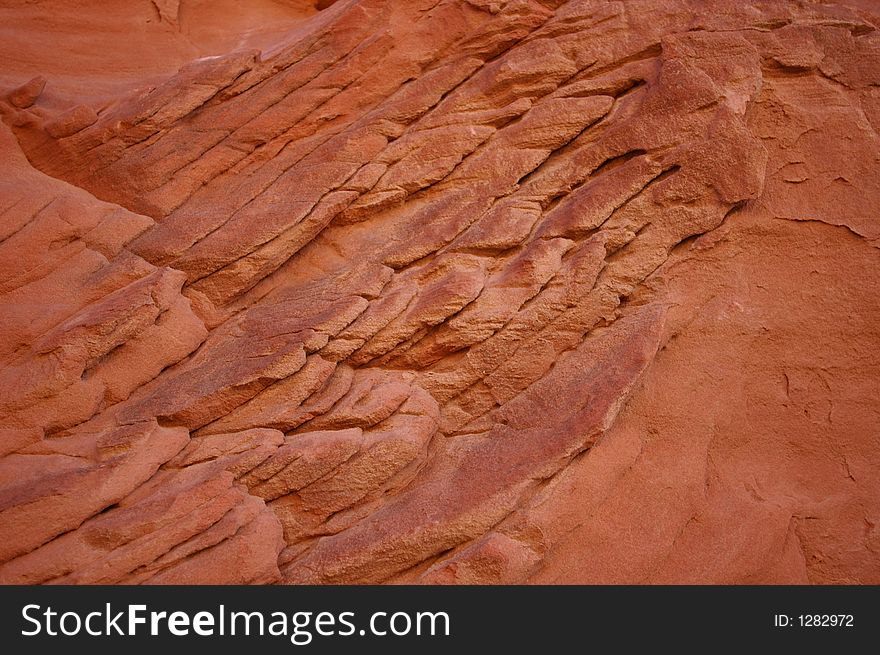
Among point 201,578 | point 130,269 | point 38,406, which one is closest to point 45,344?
point 38,406

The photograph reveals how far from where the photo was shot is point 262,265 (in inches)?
332

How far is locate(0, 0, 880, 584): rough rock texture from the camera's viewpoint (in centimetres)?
709

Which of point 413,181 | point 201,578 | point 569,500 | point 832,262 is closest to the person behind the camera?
point 201,578

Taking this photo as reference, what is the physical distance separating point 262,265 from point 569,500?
145 inches

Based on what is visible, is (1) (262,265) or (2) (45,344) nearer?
(2) (45,344)

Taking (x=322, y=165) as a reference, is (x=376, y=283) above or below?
below

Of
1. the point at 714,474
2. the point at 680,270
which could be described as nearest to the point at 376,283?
the point at 680,270

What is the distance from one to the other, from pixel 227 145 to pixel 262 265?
1.51 meters

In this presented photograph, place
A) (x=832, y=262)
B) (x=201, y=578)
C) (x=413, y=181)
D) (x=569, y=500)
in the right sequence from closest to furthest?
(x=201, y=578)
(x=569, y=500)
(x=832, y=262)
(x=413, y=181)

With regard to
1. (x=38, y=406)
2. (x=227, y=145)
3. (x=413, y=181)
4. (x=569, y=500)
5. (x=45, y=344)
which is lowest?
(x=569, y=500)

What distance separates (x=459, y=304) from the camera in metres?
7.94

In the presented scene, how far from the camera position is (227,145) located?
29.6 feet

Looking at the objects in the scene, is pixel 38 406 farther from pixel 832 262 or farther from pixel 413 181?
pixel 832 262

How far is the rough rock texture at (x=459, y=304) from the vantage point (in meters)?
7.09
